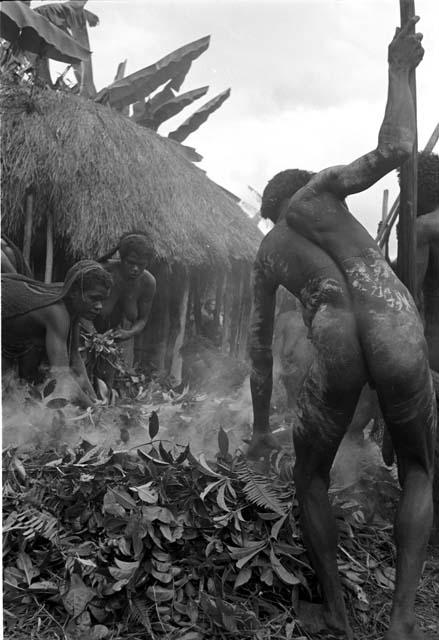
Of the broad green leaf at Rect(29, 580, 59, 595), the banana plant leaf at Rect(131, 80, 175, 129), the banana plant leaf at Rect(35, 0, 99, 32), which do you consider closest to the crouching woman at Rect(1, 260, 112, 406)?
the broad green leaf at Rect(29, 580, 59, 595)

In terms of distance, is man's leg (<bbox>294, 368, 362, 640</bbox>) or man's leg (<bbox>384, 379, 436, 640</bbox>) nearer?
man's leg (<bbox>384, 379, 436, 640</bbox>)

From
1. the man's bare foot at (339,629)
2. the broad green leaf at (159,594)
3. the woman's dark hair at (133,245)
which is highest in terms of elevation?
the woman's dark hair at (133,245)

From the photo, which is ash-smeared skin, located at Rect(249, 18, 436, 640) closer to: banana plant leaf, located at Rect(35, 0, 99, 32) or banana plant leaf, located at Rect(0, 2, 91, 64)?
banana plant leaf, located at Rect(0, 2, 91, 64)

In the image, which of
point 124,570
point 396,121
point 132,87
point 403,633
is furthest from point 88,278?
point 132,87

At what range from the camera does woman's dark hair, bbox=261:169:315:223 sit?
244cm

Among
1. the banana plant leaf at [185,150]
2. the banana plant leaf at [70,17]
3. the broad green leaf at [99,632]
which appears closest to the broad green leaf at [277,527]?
the broad green leaf at [99,632]

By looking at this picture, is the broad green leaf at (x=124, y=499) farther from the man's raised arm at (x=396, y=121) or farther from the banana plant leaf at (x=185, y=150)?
the banana plant leaf at (x=185, y=150)

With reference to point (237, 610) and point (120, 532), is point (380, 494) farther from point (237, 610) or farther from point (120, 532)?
point (120, 532)

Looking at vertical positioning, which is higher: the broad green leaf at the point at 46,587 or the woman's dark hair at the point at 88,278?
the woman's dark hair at the point at 88,278

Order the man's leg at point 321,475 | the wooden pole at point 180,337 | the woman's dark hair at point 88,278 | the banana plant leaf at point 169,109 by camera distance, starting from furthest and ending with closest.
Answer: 1. the wooden pole at point 180,337
2. the banana plant leaf at point 169,109
3. the woman's dark hair at point 88,278
4. the man's leg at point 321,475

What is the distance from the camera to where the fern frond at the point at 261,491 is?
Result: 2.30m

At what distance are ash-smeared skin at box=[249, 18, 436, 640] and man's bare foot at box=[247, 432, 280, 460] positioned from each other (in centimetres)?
39

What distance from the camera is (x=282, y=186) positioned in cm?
245

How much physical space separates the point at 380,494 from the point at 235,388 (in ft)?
4.82
